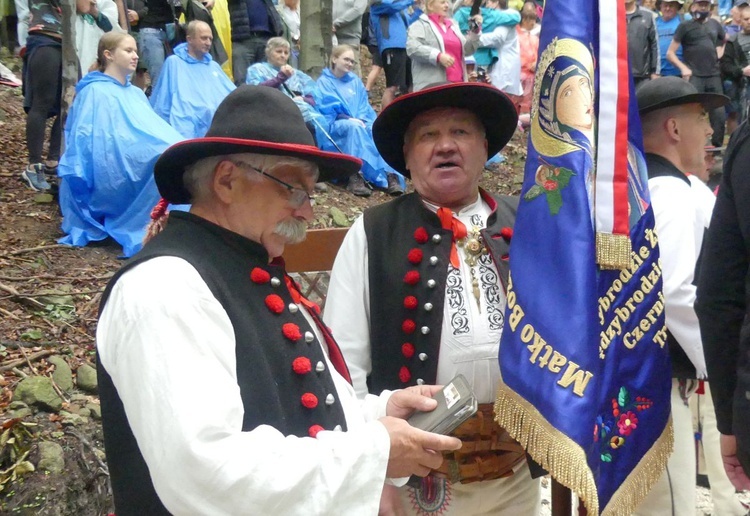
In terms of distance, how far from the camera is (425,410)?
86.4 inches

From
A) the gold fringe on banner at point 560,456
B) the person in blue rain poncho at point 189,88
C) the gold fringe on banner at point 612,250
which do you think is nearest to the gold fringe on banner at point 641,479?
the gold fringe on banner at point 560,456

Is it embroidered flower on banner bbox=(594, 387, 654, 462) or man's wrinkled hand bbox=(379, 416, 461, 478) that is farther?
embroidered flower on banner bbox=(594, 387, 654, 462)

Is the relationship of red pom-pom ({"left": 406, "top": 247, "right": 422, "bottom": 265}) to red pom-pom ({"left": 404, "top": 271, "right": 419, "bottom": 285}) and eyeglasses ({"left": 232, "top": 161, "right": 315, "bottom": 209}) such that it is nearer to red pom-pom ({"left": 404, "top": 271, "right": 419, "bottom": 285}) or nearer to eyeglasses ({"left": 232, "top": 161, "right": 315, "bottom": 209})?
red pom-pom ({"left": 404, "top": 271, "right": 419, "bottom": 285})

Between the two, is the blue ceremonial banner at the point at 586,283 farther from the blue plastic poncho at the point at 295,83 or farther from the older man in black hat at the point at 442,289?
the blue plastic poncho at the point at 295,83

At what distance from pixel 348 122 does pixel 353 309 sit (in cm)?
683

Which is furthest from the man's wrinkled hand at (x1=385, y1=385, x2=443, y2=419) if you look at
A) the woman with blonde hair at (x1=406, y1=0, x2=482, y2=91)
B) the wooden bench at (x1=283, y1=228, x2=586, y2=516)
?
the woman with blonde hair at (x1=406, y1=0, x2=482, y2=91)

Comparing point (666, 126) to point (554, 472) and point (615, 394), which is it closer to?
point (615, 394)

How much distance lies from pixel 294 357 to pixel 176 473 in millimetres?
469

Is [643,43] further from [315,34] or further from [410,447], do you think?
[410,447]

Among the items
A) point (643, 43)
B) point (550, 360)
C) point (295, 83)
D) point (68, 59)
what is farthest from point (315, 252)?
point (643, 43)

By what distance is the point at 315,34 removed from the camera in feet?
33.1

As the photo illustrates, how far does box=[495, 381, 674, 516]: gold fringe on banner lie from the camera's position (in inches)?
98.0

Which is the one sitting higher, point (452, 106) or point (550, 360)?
point (452, 106)

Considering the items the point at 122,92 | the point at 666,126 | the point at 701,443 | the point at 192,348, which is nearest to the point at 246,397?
the point at 192,348
